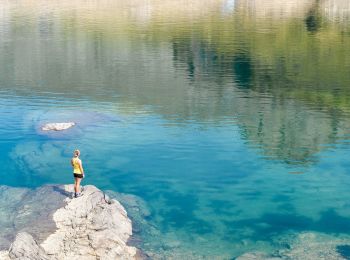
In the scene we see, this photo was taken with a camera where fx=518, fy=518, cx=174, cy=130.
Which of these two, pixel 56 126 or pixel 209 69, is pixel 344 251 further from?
pixel 209 69

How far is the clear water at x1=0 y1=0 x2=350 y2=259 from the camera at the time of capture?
38906 millimetres

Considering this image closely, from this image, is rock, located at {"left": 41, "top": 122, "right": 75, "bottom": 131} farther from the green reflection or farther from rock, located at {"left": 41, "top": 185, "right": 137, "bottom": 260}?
rock, located at {"left": 41, "top": 185, "right": 137, "bottom": 260}

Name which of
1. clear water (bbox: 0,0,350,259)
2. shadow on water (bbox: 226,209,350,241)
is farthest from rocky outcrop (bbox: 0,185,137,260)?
shadow on water (bbox: 226,209,350,241)

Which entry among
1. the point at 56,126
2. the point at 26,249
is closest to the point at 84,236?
the point at 26,249

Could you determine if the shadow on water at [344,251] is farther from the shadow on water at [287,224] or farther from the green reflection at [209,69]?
the green reflection at [209,69]

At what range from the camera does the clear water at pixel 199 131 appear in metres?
38.9

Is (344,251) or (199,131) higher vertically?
(199,131)

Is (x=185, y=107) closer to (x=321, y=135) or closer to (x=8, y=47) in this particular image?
(x=321, y=135)

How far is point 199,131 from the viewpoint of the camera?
61531 mm

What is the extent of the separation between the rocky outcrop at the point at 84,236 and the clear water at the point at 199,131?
2.14 metres

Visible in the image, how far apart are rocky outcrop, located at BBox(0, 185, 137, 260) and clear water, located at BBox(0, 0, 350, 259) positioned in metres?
2.14

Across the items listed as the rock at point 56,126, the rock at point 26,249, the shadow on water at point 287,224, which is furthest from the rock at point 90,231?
the rock at point 56,126

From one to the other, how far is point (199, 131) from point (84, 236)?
3149 centimetres

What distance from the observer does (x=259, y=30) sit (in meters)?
156
